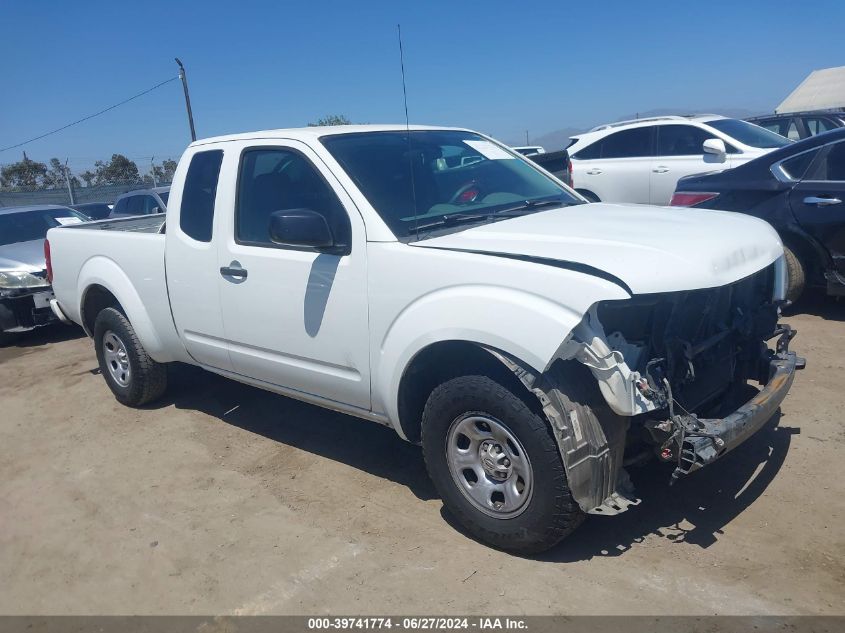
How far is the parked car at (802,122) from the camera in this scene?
1151 centimetres

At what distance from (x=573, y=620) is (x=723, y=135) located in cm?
841

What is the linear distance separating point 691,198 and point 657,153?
146 inches

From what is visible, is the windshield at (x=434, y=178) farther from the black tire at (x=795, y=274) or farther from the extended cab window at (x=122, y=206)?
the extended cab window at (x=122, y=206)

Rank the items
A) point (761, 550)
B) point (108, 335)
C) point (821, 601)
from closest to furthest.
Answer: point (821, 601), point (761, 550), point (108, 335)

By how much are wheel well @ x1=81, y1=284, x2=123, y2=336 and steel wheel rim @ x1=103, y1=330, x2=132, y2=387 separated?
0.25 m

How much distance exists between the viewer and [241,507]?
398 cm

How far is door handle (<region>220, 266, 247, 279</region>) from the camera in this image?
414cm

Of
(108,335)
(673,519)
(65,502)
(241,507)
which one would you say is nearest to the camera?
(673,519)

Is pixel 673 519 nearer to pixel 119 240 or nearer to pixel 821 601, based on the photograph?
pixel 821 601

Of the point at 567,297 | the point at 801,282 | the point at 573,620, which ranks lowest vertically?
the point at 573,620

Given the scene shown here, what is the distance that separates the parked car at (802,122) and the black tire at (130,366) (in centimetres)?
1078

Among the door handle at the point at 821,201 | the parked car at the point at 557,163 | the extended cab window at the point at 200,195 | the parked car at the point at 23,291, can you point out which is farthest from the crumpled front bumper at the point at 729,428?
the parked car at the point at 23,291

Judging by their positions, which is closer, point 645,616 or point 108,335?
point 645,616

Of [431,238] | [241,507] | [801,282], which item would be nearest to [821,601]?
[431,238]
